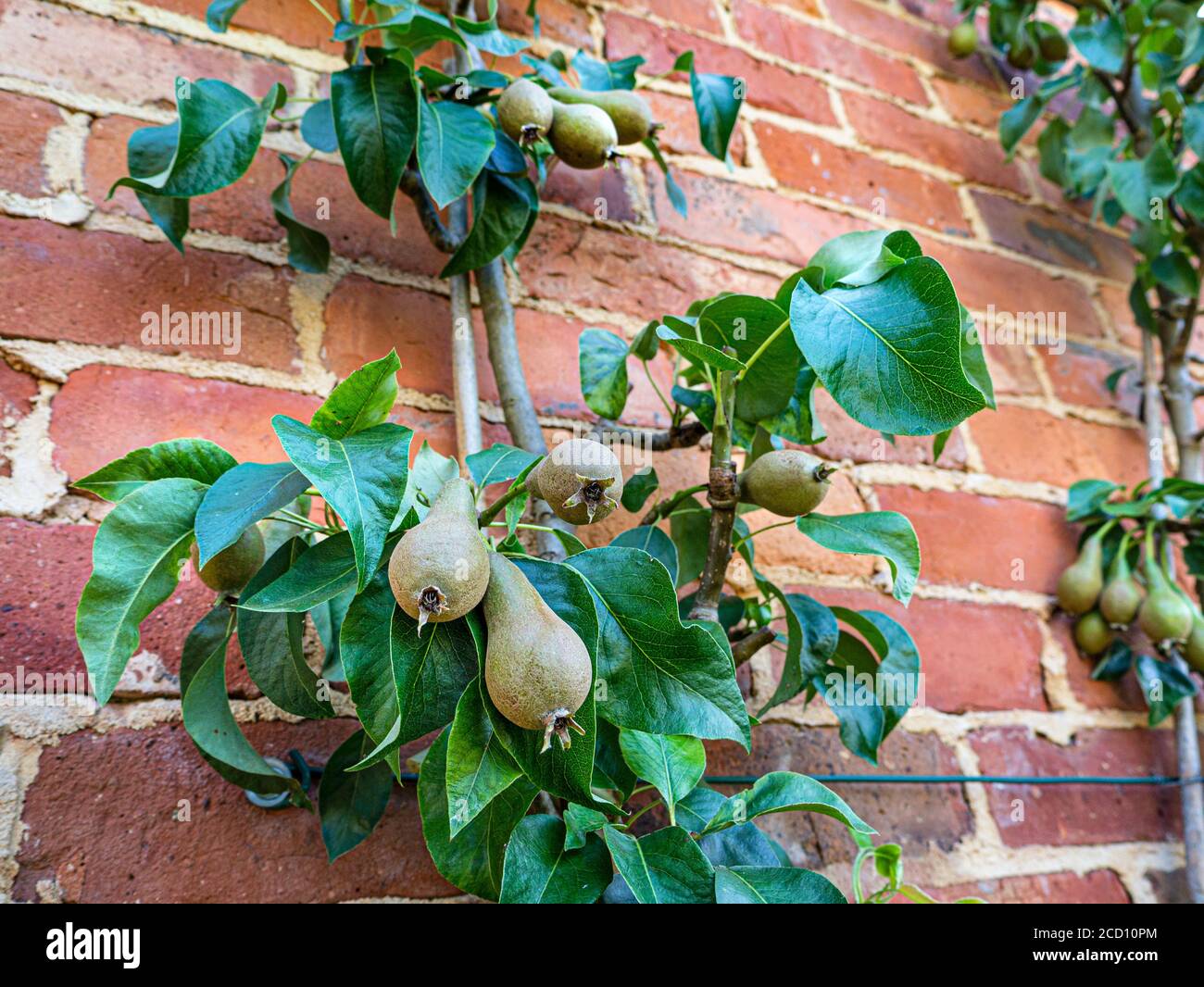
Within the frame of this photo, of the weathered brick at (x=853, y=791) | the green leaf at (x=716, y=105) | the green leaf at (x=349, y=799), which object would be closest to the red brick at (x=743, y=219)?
the green leaf at (x=716, y=105)

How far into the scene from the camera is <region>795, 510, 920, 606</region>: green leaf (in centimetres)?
52

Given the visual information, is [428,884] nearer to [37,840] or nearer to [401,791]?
[401,791]

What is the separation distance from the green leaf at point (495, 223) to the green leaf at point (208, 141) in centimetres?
16

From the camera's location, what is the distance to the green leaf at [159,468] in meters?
0.46

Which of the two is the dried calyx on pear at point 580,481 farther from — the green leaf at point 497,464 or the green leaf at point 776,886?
the green leaf at point 776,886

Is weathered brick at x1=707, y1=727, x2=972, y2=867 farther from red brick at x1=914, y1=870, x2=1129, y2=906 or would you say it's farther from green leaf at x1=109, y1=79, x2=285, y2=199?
green leaf at x1=109, y1=79, x2=285, y2=199

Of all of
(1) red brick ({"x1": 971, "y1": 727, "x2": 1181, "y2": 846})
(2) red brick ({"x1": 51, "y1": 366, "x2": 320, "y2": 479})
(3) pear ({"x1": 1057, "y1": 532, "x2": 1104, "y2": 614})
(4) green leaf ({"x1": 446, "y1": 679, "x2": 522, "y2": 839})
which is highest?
(4) green leaf ({"x1": 446, "y1": 679, "x2": 522, "y2": 839})

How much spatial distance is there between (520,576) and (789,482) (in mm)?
183

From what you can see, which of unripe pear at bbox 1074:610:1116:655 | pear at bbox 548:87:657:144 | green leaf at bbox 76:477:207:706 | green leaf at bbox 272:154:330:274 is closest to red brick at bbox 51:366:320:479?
green leaf at bbox 272:154:330:274

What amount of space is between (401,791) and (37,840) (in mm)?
217
